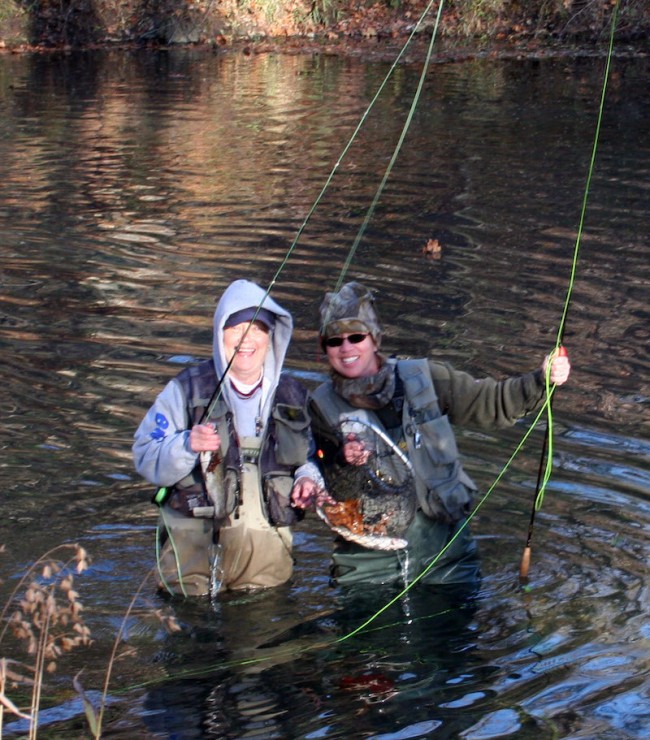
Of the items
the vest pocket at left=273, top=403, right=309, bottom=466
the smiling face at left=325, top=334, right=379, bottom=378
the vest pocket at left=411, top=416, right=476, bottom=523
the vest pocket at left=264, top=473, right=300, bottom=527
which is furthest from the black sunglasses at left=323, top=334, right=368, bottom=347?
the vest pocket at left=264, top=473, right=300, bottom=527

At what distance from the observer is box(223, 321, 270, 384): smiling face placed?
5.38 meters

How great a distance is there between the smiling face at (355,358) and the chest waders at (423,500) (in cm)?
15

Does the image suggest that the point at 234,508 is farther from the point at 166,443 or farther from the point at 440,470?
the point at 440,470

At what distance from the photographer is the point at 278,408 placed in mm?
5480

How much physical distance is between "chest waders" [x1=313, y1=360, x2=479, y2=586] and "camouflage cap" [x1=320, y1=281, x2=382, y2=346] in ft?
0.79

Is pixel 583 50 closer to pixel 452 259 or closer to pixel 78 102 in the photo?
pixel 78 102


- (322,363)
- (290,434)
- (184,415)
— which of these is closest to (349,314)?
(290,434)

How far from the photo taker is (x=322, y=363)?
29.6 feet

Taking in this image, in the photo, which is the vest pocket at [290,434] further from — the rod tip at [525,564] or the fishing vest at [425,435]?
the rod tip at [525,564]

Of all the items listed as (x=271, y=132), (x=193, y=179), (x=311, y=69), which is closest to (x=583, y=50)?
(x=311, y=69)

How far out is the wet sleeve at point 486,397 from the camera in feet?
17.8

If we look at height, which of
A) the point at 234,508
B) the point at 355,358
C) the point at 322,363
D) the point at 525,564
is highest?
the point at 355,358

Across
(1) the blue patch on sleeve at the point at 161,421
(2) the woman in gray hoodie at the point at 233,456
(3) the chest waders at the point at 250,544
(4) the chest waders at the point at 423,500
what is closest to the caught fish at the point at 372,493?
(4) the chest waders at the point at 423,500

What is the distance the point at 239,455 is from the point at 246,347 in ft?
1.56
